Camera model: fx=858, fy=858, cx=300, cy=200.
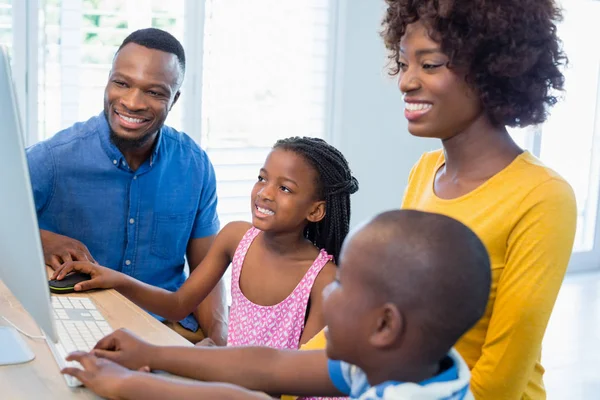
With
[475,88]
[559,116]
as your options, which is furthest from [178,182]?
[559,116]

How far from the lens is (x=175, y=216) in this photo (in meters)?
2.46

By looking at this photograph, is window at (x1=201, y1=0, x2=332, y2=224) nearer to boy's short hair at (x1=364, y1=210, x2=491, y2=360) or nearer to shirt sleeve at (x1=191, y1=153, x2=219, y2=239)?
shirt sleeve at (x1=191, y1=153, x2=219, y2=239)

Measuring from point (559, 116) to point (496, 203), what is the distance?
14.2ft

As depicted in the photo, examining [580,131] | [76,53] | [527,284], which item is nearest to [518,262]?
[527,284]

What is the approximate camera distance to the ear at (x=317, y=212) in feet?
6.60

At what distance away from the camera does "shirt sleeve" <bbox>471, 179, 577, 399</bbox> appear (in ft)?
4.66

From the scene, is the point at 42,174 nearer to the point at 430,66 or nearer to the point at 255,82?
the point at 430,66

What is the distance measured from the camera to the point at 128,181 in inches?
95.1

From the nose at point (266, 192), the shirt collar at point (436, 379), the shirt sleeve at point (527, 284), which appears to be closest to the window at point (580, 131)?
the nose at point (266, 192)

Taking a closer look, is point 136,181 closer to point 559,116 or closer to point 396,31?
point 396,31

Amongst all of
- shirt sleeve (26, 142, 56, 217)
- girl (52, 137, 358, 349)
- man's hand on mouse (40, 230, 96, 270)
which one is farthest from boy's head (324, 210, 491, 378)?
A: shirt sleeve (26, 142, 56, 217)

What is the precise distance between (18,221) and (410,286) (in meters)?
0.58

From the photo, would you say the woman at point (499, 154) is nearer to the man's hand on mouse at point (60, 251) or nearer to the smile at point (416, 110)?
the smile at point (416, 110)

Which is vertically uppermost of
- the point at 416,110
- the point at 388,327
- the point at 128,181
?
the point at 416,110
